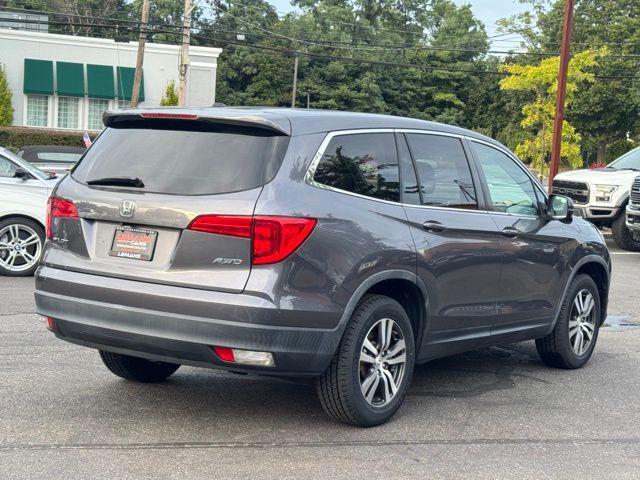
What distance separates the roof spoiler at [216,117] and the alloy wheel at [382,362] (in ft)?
→ 4.06

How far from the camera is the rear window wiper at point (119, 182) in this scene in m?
5.31

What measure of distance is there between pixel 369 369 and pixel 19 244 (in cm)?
740

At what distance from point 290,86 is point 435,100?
12.0 m

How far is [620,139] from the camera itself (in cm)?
6372

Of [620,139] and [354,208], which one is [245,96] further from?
[354,208]

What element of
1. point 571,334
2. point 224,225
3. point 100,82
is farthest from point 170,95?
point 224,225

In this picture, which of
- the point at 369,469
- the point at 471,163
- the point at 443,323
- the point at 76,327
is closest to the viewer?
the point at 369,469

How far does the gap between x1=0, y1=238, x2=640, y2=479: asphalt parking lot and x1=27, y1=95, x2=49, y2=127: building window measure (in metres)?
40.9

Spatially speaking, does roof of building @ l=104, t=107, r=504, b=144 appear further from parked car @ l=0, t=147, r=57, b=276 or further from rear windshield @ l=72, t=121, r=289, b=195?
parked car @ l=0, t=147, r=57, b=276

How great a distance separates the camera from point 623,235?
1886 centimetres

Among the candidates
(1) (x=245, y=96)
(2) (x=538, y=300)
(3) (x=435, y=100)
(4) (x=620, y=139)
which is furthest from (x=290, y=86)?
(2) (x=538, y=300)

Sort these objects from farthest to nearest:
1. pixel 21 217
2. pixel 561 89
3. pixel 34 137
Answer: pixel 34 137 < pixel 561 89 < pixel 21 217

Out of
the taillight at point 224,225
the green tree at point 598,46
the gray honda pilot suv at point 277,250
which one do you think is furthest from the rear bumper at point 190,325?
the green tree at point 598,46

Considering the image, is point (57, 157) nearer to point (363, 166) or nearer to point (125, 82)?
point (363, 166)
